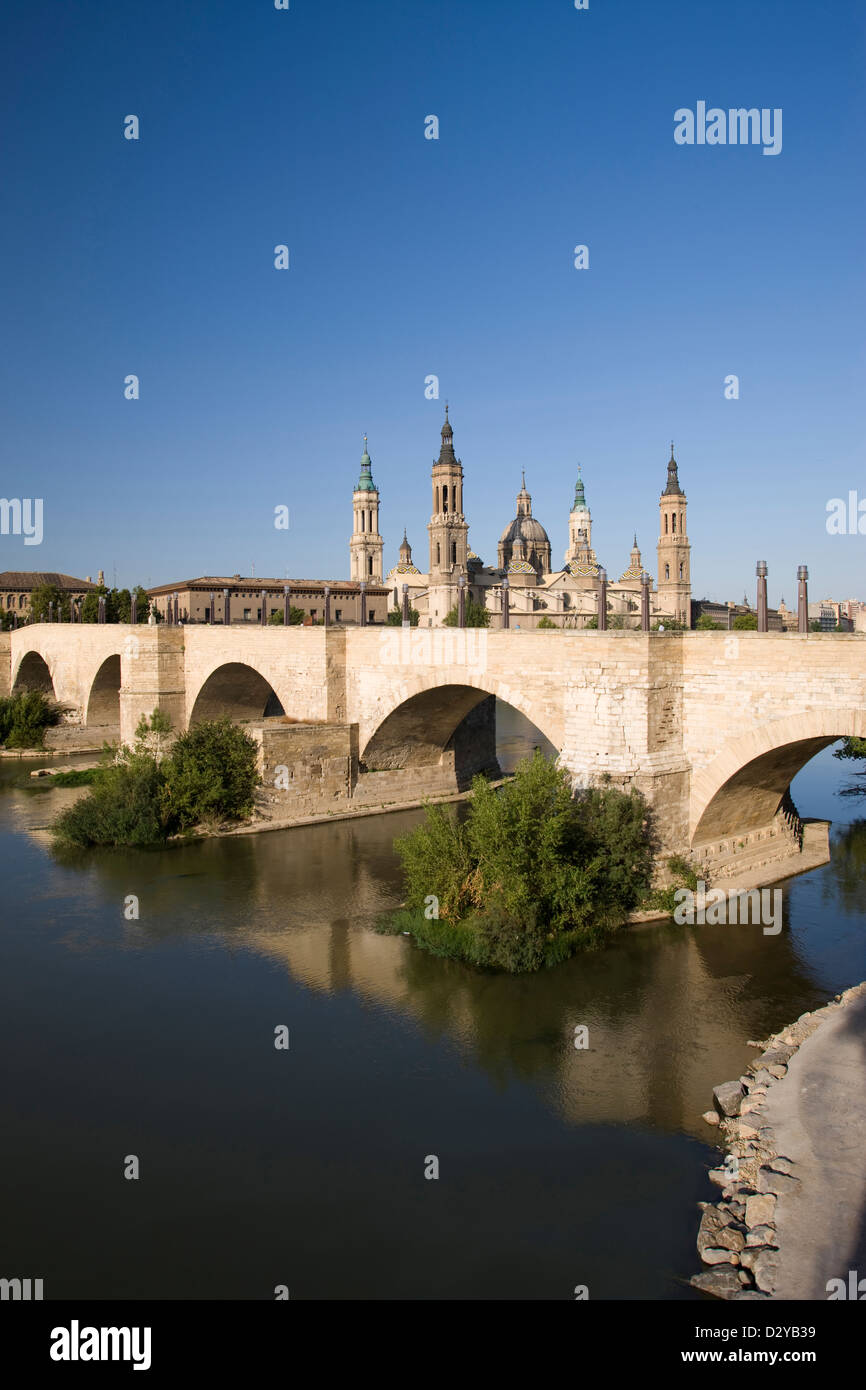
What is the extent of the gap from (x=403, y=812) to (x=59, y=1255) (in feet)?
48.5

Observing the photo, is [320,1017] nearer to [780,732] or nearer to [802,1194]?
[802,1194]

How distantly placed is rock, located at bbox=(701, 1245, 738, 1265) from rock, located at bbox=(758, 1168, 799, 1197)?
0.61 meters

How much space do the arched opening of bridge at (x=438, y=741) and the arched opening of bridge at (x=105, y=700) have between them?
1424 centimetres

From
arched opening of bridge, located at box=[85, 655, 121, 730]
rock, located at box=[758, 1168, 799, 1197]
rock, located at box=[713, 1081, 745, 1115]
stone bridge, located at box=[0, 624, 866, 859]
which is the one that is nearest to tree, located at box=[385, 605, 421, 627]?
arched opening of bridge, located at box=[85, 655, 121, 730]

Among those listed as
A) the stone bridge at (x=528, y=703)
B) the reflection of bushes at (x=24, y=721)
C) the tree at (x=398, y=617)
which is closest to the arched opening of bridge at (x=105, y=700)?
the reflection of bushes at (x=24, y=721)

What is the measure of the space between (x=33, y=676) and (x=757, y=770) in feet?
121

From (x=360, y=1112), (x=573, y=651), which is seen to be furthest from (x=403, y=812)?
(x=360, y=1112)

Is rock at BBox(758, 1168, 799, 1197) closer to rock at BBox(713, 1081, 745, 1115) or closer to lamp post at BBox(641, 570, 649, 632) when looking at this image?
rock at BBox(713, 1081, 745, 1115)

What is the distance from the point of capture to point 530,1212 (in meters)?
7.57

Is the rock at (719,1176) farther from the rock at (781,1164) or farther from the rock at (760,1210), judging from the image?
the rock at (760,1210)

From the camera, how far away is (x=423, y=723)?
21562mm

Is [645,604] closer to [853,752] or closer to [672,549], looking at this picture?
[853,752]

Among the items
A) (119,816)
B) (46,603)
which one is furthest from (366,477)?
(119,816)

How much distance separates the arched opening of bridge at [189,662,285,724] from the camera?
26156mm
